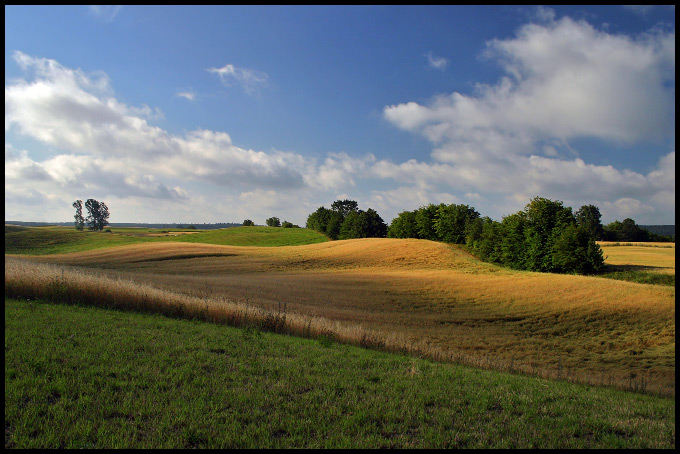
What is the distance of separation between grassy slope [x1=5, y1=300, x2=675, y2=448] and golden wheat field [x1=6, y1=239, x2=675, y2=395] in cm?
454

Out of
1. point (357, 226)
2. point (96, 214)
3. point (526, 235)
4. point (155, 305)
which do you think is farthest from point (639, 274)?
point (96, 214)

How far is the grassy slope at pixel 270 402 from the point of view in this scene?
14.9 ft

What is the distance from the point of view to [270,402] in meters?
5.56

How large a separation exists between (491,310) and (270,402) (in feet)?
75.3

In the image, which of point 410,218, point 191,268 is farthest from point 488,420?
point 410,218

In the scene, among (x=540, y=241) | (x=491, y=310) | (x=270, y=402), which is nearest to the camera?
(x=270, y=402)

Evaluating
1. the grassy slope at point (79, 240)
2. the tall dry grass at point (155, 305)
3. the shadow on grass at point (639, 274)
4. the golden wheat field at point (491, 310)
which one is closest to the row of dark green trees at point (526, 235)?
the shadow on grass at point (639, 274)

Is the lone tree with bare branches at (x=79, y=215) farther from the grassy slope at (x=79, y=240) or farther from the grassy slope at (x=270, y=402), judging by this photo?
the grassy slope at (x=270, y=402)

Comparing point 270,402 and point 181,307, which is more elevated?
point 270,402

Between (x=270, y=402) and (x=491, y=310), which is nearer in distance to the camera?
(x=270, y=402)

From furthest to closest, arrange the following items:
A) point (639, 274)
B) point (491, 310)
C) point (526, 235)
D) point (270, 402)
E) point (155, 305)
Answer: point (526, 235) < point (639, 274) < point (491, 310) < point (155, 305) < point (270, 402)

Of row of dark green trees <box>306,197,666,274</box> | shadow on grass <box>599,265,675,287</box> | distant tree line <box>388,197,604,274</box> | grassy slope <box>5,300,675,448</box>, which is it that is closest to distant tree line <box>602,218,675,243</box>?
row of dark green trees <box>306,197,666,274</box>

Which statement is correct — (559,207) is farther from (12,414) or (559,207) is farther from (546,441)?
(12,414)

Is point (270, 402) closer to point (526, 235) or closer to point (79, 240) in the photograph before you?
point (526, 235)
